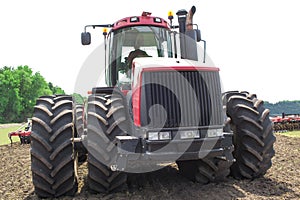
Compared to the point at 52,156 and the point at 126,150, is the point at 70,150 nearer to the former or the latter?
the point at 52,156

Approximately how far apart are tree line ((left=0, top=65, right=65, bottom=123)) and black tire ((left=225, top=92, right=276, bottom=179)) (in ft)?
215

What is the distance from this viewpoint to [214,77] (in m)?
5.32

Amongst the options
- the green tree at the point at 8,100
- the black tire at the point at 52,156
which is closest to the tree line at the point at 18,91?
the green tree at the point at 8,100

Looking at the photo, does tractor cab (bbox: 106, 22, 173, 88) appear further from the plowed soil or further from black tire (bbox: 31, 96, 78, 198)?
the plowed soil

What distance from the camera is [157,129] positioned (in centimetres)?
492

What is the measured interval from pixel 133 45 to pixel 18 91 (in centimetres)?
6902

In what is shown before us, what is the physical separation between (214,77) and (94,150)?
2089 mm

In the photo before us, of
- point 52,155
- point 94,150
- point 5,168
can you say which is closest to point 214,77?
point 94,150

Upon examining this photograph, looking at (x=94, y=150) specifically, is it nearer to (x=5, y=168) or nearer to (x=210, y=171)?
(x=210, y=171)

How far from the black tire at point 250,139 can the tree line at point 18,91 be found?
65546mm

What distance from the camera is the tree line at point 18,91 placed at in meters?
67.6

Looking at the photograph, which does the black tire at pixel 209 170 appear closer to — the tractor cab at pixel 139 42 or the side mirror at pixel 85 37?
the tractor cab at pixel 139 42

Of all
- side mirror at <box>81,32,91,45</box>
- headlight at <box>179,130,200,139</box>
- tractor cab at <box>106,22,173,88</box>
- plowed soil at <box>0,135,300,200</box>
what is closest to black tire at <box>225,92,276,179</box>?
plowed soil at <box>0,135,300,200</box>

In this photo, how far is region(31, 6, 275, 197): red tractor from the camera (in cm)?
496
